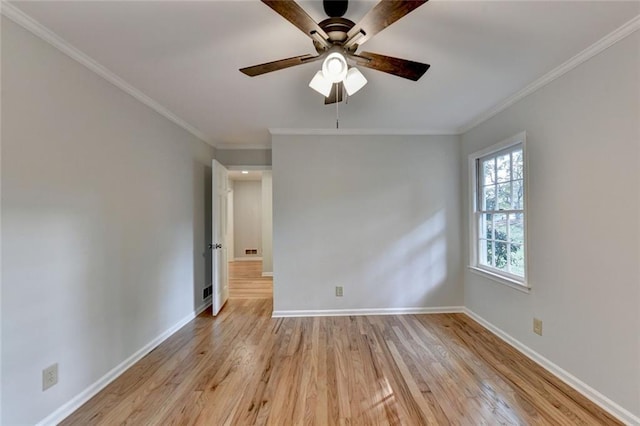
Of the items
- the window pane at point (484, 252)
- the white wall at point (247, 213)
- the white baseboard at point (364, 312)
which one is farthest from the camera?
the white wall at point (247, 213)

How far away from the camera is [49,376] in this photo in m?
1.72

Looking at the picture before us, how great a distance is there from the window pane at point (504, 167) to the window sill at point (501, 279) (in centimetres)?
102

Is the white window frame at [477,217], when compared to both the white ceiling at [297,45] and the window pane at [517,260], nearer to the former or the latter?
the window pane at [517,260]

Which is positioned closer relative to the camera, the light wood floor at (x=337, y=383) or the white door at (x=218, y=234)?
the light wood floor at (x=337, y=383)

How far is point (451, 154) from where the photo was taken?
3.77 m

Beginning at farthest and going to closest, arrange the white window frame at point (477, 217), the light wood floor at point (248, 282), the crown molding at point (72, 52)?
the light wood floor at point (248, 282)
the white window frame at point (477, 217)
the crown molding at point (72, 52)

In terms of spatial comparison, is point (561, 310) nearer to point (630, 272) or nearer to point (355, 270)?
point (630, 272)

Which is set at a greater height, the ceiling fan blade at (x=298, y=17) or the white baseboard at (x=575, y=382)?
the ceiling fan blade at (x=298, y=17)

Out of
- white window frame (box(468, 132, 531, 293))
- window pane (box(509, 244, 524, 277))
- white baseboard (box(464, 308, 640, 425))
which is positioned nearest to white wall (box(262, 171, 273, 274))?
white window frame (box(468, 132, 531, 293))

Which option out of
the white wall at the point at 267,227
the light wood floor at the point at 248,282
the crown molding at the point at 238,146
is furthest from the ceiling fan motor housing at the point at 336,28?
the white wall at the point at 267,227

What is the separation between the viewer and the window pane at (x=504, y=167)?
9.60ft

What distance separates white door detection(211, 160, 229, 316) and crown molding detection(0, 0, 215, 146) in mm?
1049

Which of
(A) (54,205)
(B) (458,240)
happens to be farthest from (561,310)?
(A) (54,205)

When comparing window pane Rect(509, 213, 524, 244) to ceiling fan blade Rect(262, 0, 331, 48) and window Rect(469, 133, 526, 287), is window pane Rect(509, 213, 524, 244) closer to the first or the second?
window Rect(469, 133, 526, 287)
